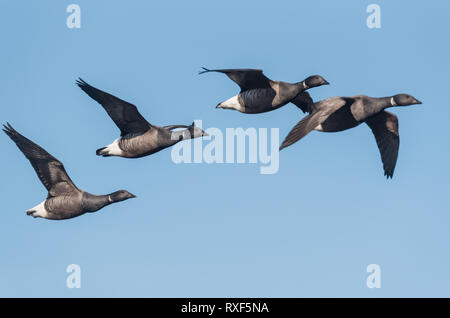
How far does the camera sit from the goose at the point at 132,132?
23.9 metres

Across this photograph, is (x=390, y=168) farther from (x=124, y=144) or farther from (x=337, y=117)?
(x=124, y=144)

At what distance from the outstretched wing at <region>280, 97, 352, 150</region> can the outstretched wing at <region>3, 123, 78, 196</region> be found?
6084 millimetres

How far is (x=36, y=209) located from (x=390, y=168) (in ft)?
31.6

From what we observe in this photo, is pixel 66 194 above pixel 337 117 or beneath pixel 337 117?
beneath

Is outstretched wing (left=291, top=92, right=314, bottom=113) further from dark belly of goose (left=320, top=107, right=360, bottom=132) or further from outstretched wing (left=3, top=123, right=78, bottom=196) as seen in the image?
outstretched wing (left=3, top=123, right=78, bottom=196)

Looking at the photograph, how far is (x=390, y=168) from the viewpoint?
87.0ft

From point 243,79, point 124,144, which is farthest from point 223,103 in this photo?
point 124,144

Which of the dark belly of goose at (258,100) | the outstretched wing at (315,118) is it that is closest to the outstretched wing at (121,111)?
the dark belly of goose at (258,100)

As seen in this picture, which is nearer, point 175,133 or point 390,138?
point 175,133

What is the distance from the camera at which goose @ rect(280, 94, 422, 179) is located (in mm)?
23297

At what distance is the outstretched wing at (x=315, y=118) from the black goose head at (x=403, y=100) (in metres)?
1.24

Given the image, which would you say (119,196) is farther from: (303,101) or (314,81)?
(303,101)
